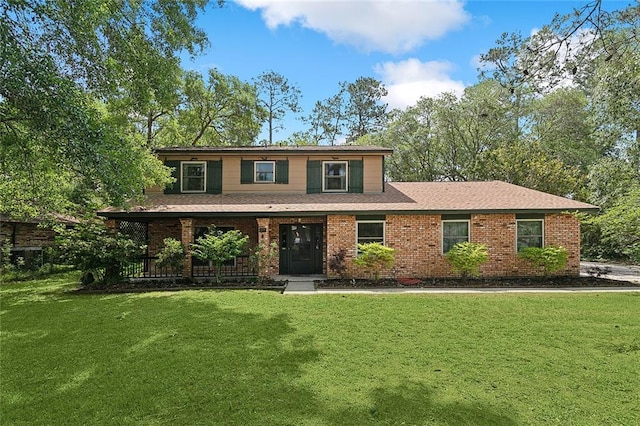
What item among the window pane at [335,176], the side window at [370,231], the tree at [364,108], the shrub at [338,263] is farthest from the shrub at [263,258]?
the tree at [364,108]

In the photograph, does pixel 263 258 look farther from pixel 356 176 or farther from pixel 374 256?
pixel 356 176

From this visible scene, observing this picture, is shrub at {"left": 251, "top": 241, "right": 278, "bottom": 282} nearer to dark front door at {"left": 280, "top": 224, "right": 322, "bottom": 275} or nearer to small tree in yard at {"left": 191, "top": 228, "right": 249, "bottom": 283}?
small tree in yard at {"left": 191, "top": 228, "right": 249, "bottom": 283}

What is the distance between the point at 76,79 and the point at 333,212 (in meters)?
7.55

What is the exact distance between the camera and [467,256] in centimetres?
1122

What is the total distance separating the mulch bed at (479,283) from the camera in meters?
11.0

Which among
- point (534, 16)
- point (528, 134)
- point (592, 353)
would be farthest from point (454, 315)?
point (528, 134)

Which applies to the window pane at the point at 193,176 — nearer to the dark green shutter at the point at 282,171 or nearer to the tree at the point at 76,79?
the dark green shutter at the point at 282,171

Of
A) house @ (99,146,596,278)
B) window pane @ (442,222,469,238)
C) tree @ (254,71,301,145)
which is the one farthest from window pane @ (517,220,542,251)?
tree @ (254,71,301,145)

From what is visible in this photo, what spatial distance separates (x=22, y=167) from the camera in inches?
331

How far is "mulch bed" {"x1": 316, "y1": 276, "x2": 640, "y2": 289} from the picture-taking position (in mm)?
10953

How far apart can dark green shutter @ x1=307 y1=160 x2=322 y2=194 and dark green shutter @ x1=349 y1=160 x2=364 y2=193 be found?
124 cm

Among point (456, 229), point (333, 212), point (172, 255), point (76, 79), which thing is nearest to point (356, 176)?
point (333, 212)

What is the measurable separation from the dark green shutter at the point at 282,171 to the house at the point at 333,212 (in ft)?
0.13

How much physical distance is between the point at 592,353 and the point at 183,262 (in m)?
11.0
